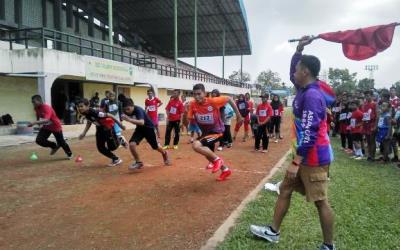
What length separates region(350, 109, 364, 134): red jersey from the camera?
1070 centimetres

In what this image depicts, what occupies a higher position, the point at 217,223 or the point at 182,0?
the point at 182,0

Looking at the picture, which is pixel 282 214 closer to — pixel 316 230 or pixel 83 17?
pixel 316 230

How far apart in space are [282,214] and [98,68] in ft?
60.5

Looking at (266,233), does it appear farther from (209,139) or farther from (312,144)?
(209,139)

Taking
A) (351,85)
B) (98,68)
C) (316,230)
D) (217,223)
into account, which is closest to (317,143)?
(316,230)

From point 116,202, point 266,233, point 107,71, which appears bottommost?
point 116,202

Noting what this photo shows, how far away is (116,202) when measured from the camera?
5.93 m

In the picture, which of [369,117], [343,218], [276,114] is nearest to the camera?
[343,218]

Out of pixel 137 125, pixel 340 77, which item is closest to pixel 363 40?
pixel 137 125

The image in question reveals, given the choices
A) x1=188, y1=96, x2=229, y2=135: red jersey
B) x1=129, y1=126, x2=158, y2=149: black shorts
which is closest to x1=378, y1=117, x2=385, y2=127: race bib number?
x1=188, y1=96, x2=229, y2=135: red jersey

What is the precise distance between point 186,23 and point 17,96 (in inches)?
1161

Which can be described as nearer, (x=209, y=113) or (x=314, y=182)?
(x=314, y=182)

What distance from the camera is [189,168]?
8.63 m

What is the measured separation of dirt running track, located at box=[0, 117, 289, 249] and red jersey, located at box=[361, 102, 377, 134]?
104 inches
